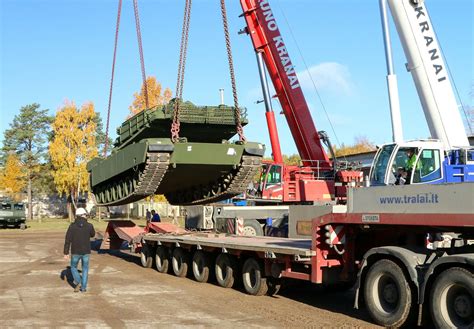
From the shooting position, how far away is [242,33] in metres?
20.1

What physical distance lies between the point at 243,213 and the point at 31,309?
1095 centimetres

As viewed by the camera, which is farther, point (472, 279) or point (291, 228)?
point (291, 228)

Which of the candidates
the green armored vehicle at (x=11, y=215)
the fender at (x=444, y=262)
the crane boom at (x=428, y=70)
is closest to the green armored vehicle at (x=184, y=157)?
the crane boom at (x=428, y=70)

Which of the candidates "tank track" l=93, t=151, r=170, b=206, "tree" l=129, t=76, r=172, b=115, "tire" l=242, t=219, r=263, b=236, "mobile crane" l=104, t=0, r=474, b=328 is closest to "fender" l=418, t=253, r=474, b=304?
"mobile crane" l=104, t=0, r=474, b=328

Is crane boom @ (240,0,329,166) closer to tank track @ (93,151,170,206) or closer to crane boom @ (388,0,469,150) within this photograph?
tank track @ (93,151,170,206)

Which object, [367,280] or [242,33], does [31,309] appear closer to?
[367,280]

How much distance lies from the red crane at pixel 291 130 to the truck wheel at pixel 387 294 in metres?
10.4

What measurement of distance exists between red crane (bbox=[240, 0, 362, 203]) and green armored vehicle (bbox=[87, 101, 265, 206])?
3.31 meters

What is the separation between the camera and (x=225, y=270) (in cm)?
1148

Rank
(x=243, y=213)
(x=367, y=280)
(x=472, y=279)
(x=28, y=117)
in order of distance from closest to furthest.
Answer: (x=472, y=279), (x=367, y=280), (x=243, y=213), (x=28, y=117)

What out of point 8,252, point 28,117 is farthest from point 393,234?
point 28,117

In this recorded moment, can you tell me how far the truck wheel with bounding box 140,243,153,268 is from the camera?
15053 mm

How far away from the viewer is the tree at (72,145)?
40594 millimetres

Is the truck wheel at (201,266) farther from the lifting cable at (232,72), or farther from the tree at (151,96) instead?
the tree at (151,96)
